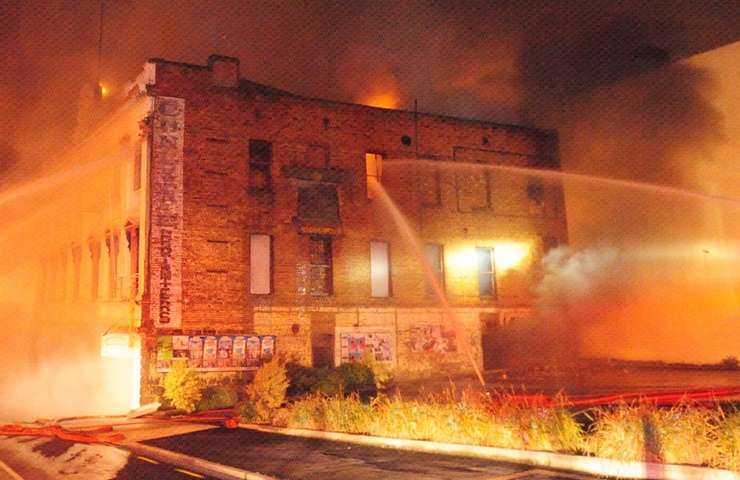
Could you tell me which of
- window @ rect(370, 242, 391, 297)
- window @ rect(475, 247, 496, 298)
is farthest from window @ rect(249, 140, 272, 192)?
window @ rect(475, 247, 496, 298)

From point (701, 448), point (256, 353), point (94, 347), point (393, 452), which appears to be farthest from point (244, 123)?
point (701, 448)

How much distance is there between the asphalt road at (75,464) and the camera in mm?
10047

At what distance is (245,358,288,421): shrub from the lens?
15.5m

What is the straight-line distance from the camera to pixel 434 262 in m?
26.8

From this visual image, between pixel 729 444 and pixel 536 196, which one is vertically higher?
pixel 536 196

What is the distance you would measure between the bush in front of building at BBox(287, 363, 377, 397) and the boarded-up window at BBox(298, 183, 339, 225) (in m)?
5.57

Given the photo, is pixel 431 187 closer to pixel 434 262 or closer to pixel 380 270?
pixel 434 262

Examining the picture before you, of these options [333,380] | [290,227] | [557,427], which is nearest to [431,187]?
[290,227]

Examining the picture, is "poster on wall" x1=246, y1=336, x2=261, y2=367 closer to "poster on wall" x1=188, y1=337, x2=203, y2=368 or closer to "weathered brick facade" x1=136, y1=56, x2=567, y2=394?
"weathered brick facade" x1=136, y1=56, x2=567, y2=394

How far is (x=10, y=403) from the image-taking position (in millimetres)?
25125

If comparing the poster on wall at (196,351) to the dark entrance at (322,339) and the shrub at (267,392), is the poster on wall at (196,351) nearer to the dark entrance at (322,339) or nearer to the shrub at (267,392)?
the dark entrance at (322,339)

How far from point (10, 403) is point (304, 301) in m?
12.3

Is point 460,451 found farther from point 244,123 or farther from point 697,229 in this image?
point 697,229

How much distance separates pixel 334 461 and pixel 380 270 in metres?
16.0
